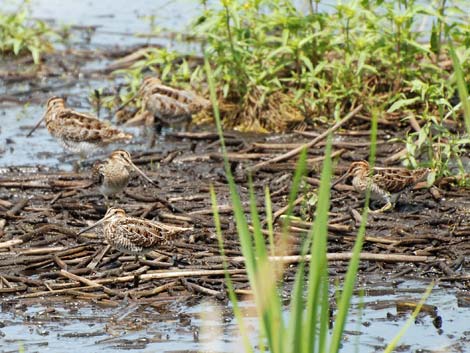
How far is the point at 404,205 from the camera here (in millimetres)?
9031

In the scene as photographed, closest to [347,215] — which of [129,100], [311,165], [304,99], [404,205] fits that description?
[404,205]

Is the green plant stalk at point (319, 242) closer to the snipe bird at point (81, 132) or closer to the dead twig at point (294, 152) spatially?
the dead twig at point (294, 152)

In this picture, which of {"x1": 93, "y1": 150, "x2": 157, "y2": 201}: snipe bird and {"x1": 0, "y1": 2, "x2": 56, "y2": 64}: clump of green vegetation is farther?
{"x1": 0, "y1": 2, "x2": 56, "y2": 64}: clump of green vegetation

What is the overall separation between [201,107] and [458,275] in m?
4.90

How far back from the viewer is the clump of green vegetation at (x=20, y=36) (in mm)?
14367

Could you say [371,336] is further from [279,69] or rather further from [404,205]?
[279,69]

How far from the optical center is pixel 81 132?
35.3 feet

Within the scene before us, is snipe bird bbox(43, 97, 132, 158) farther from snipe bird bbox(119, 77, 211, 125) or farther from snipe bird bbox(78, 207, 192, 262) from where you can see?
snipe bird bbox(78, 207, 192, 262)

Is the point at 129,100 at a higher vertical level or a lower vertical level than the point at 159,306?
lower

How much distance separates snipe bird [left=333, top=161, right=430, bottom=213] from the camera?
8781 millimetres

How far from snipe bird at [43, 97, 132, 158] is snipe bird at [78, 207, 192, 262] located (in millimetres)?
2969

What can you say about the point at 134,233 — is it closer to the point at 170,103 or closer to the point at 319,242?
the point at 319,242

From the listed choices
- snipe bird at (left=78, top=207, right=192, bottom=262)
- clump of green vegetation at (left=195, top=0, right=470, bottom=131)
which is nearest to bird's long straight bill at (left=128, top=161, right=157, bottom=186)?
snipe bird at (left=78, top=207, right=192, bottom=262)

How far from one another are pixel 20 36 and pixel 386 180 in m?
7.07
